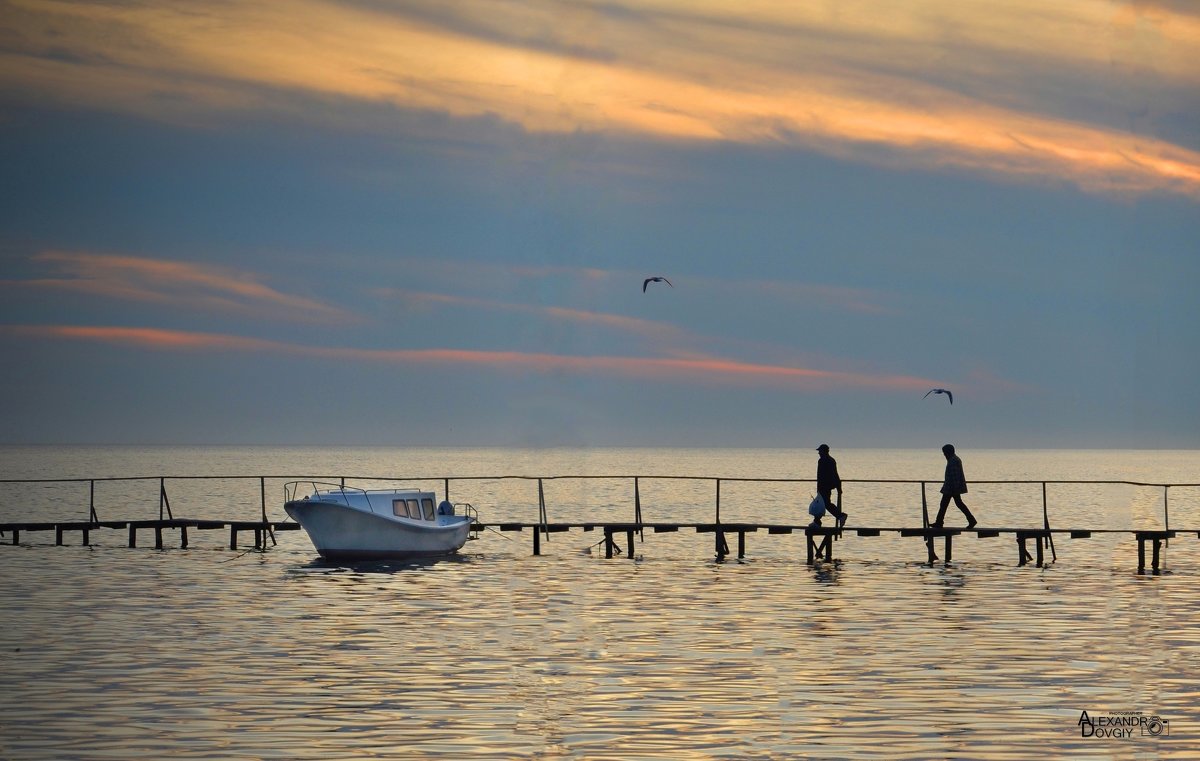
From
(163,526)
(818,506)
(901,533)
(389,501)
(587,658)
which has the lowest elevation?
(587,658)

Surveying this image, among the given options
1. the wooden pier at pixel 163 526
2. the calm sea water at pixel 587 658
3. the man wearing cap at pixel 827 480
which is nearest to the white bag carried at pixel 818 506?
the man wearing cap at pixel 827 480

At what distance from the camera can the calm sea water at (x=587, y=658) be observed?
17.2 m

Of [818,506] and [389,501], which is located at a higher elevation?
[389,501]

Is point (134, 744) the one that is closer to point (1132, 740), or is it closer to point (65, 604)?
point (1132, 740)

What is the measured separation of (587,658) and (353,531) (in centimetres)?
2169

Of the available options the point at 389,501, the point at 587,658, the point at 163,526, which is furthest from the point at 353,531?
the point at 587,658

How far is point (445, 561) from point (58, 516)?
5450cm

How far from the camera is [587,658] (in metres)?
23.8

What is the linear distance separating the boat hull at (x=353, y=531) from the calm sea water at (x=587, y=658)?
4.69ft

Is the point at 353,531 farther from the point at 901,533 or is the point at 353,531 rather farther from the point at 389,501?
the point at 901,533

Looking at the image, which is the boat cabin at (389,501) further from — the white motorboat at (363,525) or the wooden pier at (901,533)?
the wooden pier at (901,533)

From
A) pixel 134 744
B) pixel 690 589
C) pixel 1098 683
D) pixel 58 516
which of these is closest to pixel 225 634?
pixel 134 744

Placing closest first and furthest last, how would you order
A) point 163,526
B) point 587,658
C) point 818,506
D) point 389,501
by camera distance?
point 587,658 < point 818,506 < point 389,501 < point 163,526

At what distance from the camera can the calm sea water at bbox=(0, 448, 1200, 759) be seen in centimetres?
1720
